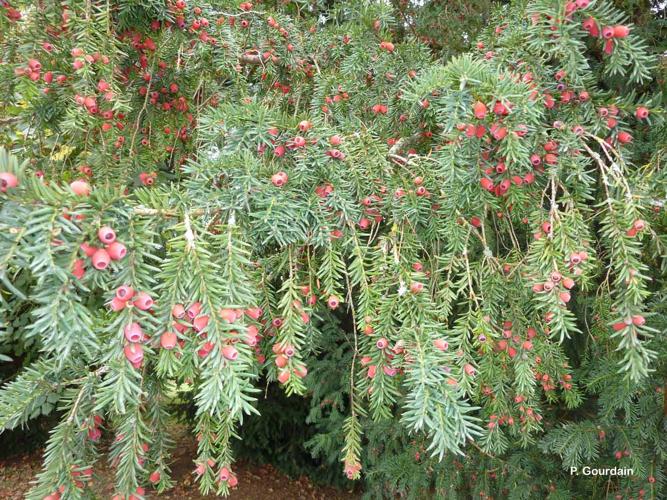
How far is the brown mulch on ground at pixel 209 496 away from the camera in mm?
3614

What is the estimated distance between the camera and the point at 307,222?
2.81 ft

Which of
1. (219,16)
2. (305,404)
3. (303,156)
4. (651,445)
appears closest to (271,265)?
(303,156)

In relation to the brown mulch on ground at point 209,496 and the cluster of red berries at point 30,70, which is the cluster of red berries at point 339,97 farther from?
the brown mulch on ground at point 209,496

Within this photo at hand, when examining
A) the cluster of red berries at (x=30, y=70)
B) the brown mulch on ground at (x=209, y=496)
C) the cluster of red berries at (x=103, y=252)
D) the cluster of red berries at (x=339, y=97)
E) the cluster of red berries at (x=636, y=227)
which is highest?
the cluster of red berries at (x=339, y=97)

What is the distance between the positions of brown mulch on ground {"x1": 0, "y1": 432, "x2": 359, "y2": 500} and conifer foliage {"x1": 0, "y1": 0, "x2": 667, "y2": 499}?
278 cm

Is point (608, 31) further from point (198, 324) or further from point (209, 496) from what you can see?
point (209, 496)

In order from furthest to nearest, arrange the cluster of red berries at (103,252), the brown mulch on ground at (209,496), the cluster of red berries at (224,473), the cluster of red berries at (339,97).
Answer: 1. the brown mulch on ground at (209,496)
2. the cluster of red berries at (339,97)
3. the cluster of red berries at (224,473)
4. the cluster of red berries at (103,252)

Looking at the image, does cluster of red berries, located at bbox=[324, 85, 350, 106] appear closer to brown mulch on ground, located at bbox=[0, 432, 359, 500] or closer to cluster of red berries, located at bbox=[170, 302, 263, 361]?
cluster of red berries, located at bbox=[170, 302, 263, 361]

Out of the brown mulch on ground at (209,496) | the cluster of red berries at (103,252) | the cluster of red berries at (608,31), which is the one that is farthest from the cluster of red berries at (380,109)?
the brown mulch on ground at (209,496)

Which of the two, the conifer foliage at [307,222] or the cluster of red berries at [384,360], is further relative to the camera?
the cluster of red berries at [384,360]

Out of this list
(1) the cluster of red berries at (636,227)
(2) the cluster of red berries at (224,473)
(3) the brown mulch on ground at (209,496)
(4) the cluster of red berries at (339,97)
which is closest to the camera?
(1) the cluster of red berries at (636,227)

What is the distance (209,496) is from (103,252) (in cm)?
374

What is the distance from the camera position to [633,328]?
792 mm

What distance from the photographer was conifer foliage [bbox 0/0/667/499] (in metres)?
0.62
